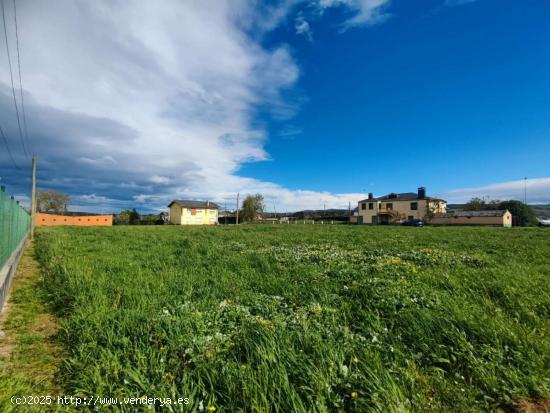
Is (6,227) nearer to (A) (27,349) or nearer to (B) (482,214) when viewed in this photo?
(A) (27,349)

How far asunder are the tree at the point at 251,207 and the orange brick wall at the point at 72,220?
110 ft

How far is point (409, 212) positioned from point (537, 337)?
6775cm

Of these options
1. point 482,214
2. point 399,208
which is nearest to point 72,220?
point 399,208

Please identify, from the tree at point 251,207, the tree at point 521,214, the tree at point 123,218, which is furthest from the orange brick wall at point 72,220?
the tree at point 521,214

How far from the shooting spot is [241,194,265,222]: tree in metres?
75.4

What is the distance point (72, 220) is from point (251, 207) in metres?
40.8

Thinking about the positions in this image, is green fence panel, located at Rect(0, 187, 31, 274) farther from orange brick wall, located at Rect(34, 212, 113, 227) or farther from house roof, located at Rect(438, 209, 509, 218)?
house roof, located at Rect(438, 209, 509, 218)

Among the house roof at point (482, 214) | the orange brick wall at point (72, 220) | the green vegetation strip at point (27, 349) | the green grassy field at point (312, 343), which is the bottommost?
the green vegetation strip at point (27, 349)

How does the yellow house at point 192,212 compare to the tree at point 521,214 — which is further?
the yellow house at point 192,212

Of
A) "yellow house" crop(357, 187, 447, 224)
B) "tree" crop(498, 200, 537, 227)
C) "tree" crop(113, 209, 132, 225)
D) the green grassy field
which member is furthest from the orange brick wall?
"tree" crop(498, 200, 537, 227)

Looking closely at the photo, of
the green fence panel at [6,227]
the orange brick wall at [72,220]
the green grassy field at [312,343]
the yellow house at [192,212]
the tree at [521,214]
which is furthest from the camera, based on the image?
the yellow house at [192,212]

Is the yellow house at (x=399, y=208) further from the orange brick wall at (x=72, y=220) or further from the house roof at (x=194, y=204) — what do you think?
the orange brick wall at (x=72, y=220)

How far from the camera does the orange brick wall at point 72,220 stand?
43594 millimetres

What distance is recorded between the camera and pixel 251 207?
75.2 meters
